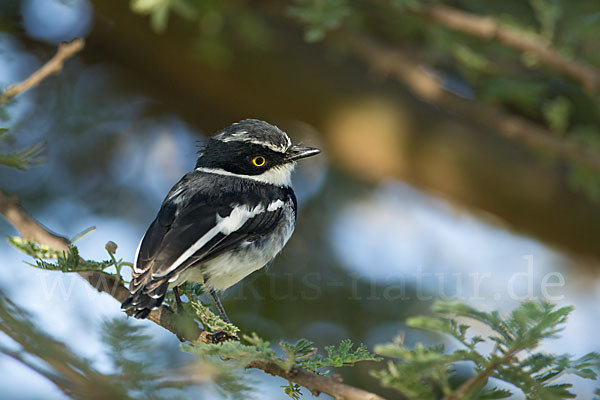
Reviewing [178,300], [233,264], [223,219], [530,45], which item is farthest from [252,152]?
[530,45]

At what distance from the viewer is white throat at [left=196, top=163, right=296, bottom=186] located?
136 inches

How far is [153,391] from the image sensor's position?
83.0 inches

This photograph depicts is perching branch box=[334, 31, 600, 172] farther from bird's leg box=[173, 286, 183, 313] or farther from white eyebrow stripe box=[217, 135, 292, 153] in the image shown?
bird's leg box=[173, 286, 183, 313]

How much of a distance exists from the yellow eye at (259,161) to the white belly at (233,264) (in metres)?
0.41

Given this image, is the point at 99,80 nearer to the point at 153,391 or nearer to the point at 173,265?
the point at 173,265

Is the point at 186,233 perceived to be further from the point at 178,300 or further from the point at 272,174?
the point at 272,174

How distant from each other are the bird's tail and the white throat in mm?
1025

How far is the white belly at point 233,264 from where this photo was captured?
2.98 meters

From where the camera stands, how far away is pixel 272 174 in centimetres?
351

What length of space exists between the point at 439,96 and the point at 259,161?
1.97 m

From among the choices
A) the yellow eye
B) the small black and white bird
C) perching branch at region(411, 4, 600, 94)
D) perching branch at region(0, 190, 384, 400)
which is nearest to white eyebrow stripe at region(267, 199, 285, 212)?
the small black and white bird

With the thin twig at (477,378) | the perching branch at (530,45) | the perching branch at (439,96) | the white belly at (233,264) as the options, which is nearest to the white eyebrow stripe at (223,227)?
the white belly at (233,264)

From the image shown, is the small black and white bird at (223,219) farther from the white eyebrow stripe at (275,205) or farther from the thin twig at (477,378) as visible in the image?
the thin twig at (477,378)

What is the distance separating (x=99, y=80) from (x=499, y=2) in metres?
3.37
